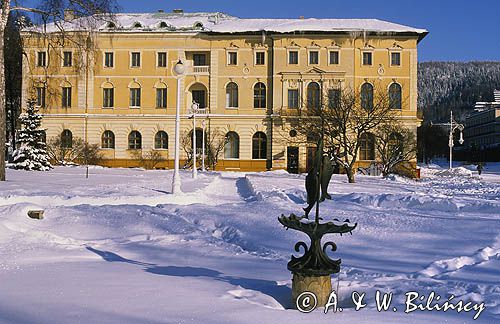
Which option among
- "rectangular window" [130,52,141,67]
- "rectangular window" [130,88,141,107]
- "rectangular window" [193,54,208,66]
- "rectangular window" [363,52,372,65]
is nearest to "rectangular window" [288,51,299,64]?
"rectangular window" [363,52,372,65]

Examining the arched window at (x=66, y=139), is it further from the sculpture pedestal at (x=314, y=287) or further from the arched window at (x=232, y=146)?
the sculpture pedestal at (x=314, y=287)

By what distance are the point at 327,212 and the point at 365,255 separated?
13.8ft

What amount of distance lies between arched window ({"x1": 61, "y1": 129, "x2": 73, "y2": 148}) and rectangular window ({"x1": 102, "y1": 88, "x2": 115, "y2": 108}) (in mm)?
4379

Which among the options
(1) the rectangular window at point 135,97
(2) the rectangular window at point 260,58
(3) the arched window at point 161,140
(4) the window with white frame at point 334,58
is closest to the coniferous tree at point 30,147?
(1) the rectangular window at point 135,97

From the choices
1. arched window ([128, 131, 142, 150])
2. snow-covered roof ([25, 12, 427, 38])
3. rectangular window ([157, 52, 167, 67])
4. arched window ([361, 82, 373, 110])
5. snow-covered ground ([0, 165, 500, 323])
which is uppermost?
snow-covered roof ([25, 12, 427, 38])

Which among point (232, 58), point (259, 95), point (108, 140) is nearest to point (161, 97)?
point (108, 140)

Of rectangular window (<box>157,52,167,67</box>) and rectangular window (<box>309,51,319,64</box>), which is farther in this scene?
rectangular window (<box>157,52,167,67</box>)

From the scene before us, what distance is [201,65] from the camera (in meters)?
55.5

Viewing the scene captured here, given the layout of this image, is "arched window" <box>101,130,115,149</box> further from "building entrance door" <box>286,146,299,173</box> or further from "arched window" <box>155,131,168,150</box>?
"building entrance door" <box>286,146,299,173</box>

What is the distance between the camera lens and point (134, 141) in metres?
55.7

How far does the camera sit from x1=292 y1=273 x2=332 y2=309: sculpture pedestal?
6.09m

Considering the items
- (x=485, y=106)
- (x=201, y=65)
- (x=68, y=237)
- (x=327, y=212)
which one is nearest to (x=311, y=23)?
(x=201, y=65)

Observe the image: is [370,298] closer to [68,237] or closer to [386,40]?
[68,237]

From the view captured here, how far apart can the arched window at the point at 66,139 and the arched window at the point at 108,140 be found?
312 centimetres
